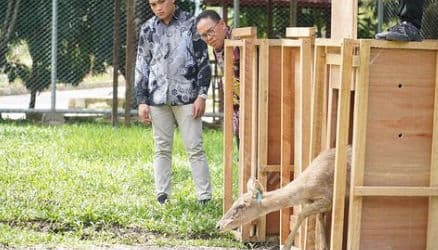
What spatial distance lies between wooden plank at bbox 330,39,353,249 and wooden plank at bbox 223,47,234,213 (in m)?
1.77

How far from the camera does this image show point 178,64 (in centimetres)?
901

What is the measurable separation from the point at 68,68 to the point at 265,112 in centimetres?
1022

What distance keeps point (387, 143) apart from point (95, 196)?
3.94 meters

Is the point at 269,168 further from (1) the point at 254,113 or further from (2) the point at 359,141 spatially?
(2) the point at 359,141

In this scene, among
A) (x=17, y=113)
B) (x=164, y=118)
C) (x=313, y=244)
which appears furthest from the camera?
(x=17, y=113)

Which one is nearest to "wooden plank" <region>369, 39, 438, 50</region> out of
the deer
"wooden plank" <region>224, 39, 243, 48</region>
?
the deer

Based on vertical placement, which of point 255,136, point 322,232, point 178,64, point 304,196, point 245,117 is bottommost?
point 322,232

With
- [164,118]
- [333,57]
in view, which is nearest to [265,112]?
[333,57]

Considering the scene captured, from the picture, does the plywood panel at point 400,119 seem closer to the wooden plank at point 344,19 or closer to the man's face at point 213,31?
the wooden plank at point 344,19

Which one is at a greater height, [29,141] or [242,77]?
[242,77]

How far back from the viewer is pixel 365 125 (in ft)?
20.6

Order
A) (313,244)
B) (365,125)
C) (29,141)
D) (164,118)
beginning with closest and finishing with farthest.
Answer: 1. (365,125)
2. (313,244)
3. (164,118)
4. (29,141)

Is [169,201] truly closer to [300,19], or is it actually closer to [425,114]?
[425,114]

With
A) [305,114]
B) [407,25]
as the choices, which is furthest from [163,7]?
[407,25]
